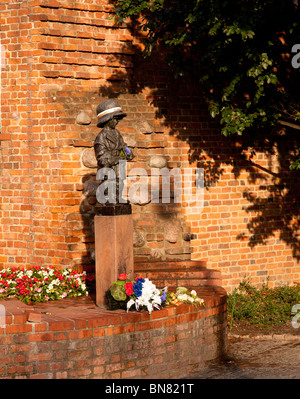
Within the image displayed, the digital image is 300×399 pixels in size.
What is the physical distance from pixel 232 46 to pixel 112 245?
3.17 metres

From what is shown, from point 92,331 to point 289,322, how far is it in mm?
3608

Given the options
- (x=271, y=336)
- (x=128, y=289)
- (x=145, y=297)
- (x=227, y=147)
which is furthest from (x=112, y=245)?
(x=227, y=147)

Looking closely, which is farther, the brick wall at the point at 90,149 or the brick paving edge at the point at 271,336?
the brick wall at the point at 90,149

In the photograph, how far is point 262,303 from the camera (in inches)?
428

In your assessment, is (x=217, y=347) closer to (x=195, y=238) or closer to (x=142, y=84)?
(x=195, y=238)

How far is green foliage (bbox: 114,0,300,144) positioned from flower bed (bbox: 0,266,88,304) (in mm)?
2668

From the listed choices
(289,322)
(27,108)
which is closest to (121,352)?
(289,322)

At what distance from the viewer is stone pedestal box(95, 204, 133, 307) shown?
26.3ft

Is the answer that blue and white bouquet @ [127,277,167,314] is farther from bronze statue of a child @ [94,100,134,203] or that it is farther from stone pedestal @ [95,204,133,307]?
bronze statue of a child @ [94,100,134,203]

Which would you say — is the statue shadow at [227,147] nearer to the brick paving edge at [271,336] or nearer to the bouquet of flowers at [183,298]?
Answer: the brick paving edge at [271,336]

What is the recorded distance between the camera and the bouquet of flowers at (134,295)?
7762mm

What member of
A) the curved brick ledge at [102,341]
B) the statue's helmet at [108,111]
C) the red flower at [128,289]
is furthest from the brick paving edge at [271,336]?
the statue's helmet at [108,111]

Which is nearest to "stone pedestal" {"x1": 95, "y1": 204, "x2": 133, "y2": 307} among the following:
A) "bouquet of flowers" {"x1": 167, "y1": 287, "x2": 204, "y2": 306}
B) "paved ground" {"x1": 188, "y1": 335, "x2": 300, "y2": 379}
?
"bouquet of flowers" {"x1": 167, "y1": 287, "x2": 204, "y2": 306}

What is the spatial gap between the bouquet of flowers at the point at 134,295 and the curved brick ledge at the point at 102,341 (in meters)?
0.11
